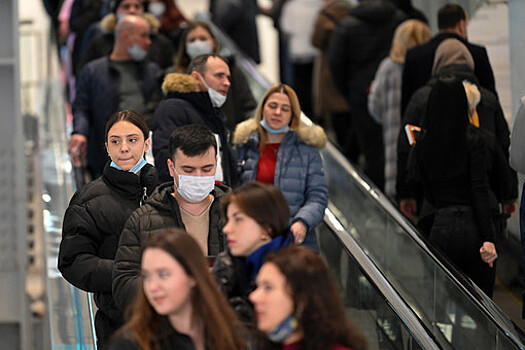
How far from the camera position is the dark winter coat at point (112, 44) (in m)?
9.74

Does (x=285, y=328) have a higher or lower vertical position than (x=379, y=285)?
higher

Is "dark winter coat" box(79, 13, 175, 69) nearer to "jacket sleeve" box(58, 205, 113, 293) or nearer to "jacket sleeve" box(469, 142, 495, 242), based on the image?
"jacket sleeve" box(469, 142, 495, 242)

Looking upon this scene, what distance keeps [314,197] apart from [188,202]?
1.82 meters

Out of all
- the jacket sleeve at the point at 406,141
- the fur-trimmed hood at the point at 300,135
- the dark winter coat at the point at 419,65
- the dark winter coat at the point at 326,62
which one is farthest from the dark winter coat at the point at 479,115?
the dark winter coat at the point at 326,62

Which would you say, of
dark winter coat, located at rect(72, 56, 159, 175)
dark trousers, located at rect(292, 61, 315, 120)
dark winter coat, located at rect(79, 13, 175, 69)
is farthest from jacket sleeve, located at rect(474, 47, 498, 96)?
dark trousers, located at rect(292, 61, 315, 120)

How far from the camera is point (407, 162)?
7.53 metres

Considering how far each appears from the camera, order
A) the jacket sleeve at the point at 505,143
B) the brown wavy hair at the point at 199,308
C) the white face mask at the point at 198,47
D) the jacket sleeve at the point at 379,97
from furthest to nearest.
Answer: the jacket sleeve at the point at 379,97, the white face mask at the point at 198,47, the jacket sleeve at the point at 505,143, the brown wavy hair at the point at 199,308

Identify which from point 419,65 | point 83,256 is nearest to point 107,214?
point 83,256

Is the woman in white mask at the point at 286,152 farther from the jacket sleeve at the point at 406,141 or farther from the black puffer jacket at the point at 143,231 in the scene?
the black puffer jacket at the point at 143,231

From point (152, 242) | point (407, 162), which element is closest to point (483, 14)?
point (407, 162)

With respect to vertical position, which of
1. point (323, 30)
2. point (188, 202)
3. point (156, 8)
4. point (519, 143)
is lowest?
point (188, 202)

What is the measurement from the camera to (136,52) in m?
8.70

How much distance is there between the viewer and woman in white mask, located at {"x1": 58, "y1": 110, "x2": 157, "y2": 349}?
5270mm

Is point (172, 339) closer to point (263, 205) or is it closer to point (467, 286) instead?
point (263, 205)
